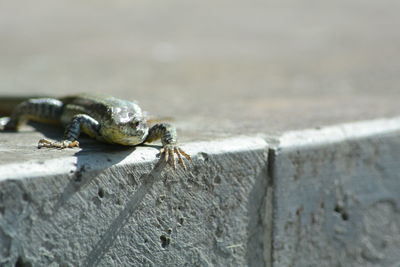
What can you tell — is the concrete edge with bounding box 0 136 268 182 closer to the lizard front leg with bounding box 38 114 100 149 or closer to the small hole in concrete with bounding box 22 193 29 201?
the small hole in concrete with bounding box 22 193 29 201

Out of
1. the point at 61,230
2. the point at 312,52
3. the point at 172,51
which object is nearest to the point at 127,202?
the point at 61,230

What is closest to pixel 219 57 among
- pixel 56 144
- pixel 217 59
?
pixel 217 59

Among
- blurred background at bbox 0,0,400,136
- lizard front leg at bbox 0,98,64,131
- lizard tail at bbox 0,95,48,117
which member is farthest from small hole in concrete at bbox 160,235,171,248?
lizard tail at bbox 0,95,48,117

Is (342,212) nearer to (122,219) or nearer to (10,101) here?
(122,219)

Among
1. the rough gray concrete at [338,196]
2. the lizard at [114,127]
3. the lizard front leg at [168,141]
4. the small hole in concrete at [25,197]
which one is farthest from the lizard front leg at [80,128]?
the rough gray concrete at [338,196]

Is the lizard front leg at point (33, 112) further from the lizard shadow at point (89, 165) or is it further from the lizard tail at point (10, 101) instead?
the lizard shadow at point (89, 165)
